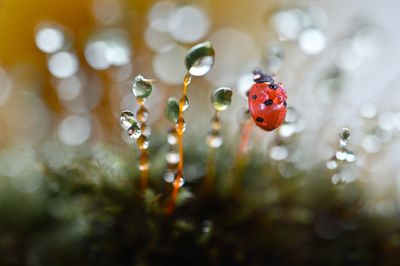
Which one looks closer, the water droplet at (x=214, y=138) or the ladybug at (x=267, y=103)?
the ladybug at (x=267, y=103)

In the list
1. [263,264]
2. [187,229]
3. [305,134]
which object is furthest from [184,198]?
[305,134]

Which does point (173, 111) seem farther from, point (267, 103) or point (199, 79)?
point (199, 79)

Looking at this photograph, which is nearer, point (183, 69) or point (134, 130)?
point (134, 130)

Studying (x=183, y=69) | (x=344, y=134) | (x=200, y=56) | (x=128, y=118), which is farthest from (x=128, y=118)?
(x=183, y=69)

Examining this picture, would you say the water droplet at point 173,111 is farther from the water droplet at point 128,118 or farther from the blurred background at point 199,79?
the blurred background at point 199,79

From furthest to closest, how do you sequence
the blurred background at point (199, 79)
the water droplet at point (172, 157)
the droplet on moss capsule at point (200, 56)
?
the blurred background at point (199, 79)
the water droplet at point (172, 157)
the droplet on moss capsule at point (200, 56)

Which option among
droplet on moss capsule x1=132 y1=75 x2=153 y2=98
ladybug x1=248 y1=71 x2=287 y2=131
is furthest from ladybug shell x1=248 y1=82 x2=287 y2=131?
droplet on moss capsule x1=132 y1=75 x2=153 y2=98

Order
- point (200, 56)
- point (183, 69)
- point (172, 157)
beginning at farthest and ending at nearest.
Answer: point (183, 69) < point (172, 157) < point (200, 56)

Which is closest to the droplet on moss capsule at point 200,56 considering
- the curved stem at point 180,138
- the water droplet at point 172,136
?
the curved stem at point 180,138

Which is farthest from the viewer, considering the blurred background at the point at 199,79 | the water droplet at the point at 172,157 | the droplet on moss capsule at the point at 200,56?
the blurred background at the point at 199,79
